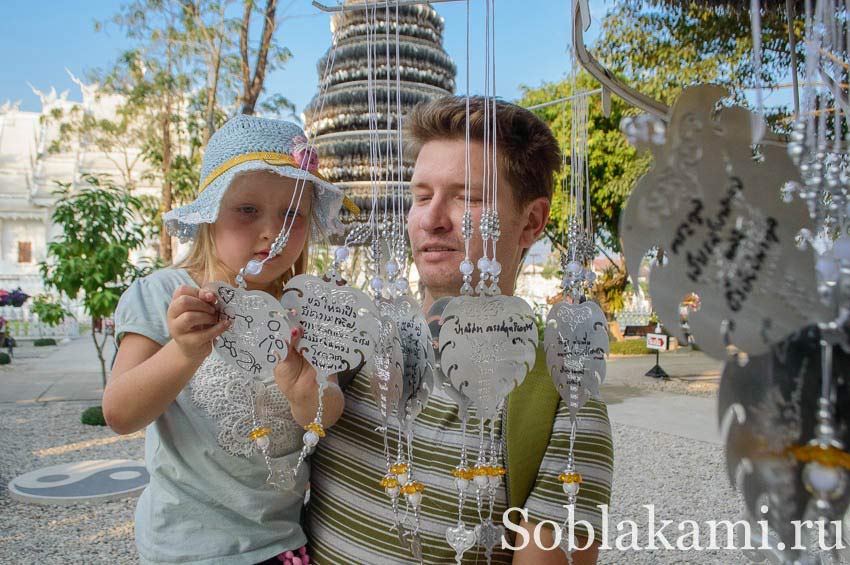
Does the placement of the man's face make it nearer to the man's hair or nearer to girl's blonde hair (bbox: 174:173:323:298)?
the man's hair

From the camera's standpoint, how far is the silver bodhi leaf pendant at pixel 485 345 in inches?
29.7

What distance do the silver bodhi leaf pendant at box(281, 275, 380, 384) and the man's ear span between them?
373 mm

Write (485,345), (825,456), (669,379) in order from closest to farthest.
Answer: (825,456) → (485,345) → (669,379)

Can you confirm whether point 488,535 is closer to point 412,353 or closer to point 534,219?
point 412,353

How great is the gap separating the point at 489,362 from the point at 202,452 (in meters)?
0.60

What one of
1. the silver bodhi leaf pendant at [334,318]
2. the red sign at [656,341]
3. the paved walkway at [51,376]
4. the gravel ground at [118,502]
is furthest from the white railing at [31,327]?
the silver bodhi leaf pendant at [334,318]

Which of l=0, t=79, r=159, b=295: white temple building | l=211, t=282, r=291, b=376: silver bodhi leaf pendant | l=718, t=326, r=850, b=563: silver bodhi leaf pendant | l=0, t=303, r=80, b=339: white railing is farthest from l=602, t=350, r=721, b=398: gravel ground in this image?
l=0, t=79, r=159, b=295: white temple building

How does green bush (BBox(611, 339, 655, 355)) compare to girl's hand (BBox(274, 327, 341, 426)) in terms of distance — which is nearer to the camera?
girl's hand (BBox(274, 327, 341, 426))

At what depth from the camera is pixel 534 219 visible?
1.07m

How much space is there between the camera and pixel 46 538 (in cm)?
310

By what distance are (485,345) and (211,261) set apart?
575mm

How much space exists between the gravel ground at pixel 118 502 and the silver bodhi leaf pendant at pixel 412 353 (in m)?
2.69

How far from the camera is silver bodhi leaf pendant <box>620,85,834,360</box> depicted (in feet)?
1.60

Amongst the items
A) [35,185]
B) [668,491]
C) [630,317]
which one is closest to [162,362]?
[668,491]
